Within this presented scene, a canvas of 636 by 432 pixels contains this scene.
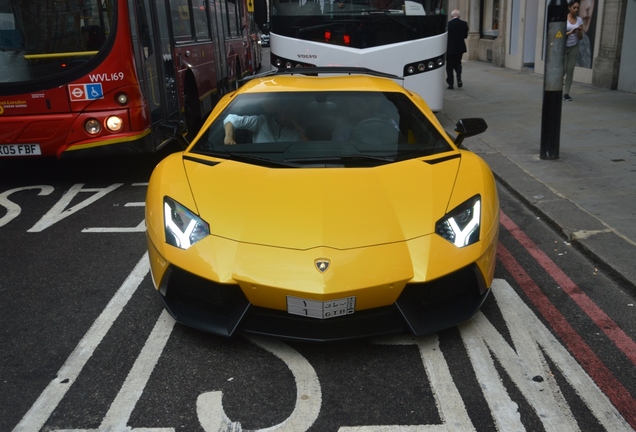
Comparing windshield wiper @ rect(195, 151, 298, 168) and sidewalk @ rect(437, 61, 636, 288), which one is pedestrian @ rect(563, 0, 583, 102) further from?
windshield wiper @ rect(195, 151, 298, 168)

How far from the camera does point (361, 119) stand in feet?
15.9

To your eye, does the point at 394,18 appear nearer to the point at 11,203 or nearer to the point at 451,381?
the point at 11,203

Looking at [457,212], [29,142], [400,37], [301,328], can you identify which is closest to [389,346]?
[301,328]

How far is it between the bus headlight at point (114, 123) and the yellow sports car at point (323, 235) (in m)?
2.92

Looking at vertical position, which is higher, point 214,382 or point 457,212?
point 457,212

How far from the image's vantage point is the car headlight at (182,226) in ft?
12.0

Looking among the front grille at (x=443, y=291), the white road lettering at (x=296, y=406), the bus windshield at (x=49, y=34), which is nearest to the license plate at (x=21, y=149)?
the bus windshield at (x=49, y=34)

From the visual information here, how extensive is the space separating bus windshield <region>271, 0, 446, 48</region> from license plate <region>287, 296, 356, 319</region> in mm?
7301

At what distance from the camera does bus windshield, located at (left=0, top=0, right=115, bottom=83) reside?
7.24 meters

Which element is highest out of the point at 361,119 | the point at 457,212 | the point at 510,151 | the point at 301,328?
the point at 361,119

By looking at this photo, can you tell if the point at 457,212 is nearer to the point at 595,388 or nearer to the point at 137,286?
the point at 595,388

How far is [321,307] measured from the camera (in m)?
3.36

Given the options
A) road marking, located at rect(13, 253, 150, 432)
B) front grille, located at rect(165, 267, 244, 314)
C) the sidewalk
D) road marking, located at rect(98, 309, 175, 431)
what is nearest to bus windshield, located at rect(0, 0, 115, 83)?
road marking, located at rect(13, 253, 150, 432)

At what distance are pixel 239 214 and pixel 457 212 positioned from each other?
47.4 inches
